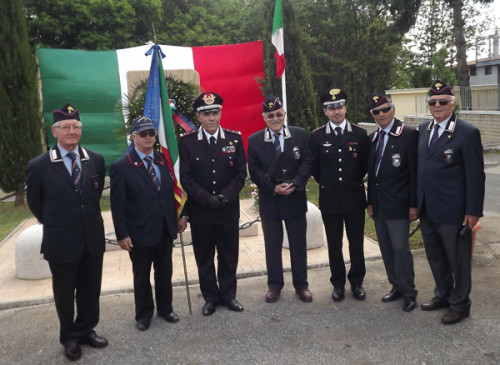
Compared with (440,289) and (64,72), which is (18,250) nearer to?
(440,289)

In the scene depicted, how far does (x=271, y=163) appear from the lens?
4383 millimetres

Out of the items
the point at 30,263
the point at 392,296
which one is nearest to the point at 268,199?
the point at 392,296

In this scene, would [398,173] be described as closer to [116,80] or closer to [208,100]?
[208,100]

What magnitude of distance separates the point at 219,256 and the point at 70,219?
1.46m

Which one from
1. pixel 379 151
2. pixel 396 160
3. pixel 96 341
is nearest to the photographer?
pixel 96 341

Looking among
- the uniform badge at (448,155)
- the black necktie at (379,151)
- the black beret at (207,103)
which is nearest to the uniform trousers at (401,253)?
the black necktie at (379,151)

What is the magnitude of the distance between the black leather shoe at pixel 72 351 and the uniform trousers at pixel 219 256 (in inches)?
47.6

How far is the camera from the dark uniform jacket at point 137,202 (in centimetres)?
379

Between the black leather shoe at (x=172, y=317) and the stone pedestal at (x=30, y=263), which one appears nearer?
the black leather shoe at (x=172, y=317)

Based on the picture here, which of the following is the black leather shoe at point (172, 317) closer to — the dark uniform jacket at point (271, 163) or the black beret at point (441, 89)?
the dark uniform jacket at point (271, 163)

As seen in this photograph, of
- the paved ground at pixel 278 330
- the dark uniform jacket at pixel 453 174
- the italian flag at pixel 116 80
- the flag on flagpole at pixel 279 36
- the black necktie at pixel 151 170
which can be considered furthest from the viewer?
the italian flag at pixel 116 80

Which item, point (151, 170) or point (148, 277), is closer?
point (151, 170)

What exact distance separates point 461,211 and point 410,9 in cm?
1857

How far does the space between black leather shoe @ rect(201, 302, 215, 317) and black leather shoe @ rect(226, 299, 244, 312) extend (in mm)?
149
